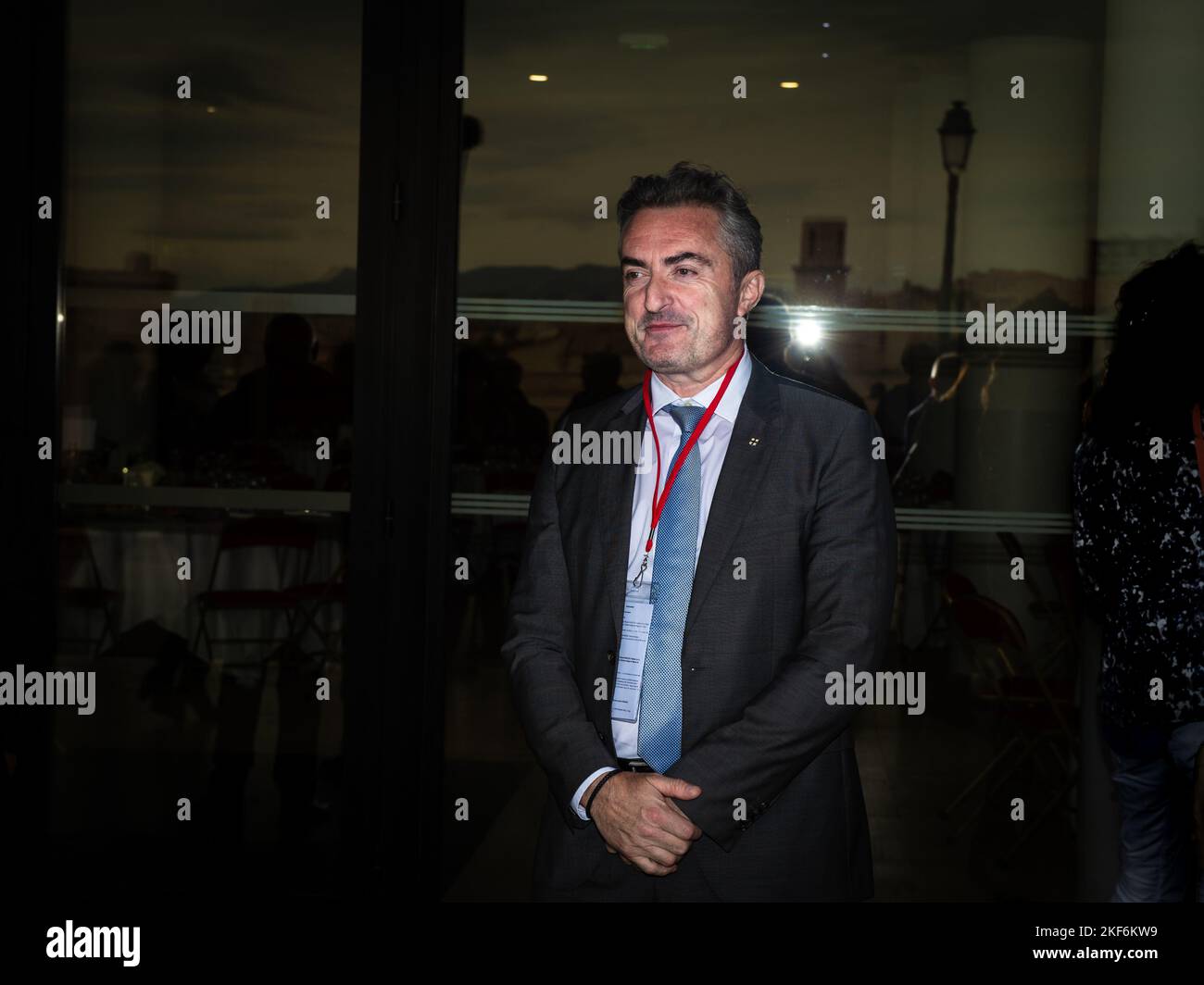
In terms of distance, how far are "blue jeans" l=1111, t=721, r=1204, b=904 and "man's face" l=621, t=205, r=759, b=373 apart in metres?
1.46

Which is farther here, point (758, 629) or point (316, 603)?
point (316, 603)

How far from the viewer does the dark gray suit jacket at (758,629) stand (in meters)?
2.96

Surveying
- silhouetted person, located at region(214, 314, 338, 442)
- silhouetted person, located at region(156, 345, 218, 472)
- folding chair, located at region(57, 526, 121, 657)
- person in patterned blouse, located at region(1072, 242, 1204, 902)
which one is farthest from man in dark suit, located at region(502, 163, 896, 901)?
folding chair, located at region(57, 526, 121, 657)

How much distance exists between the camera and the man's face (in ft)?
10.1

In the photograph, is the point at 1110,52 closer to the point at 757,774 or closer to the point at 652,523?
the point at 652,523

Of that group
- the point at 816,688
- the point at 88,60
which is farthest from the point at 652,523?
the point at 88,60

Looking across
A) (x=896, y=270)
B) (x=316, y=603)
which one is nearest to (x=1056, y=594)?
(x=896, y=270)

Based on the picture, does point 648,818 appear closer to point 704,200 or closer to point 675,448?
point 675,448

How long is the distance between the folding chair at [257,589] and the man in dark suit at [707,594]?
1.26 metres

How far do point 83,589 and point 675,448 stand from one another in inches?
85.7

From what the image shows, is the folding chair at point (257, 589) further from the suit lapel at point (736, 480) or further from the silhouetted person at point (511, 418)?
the suit lapel at point (736, 480)

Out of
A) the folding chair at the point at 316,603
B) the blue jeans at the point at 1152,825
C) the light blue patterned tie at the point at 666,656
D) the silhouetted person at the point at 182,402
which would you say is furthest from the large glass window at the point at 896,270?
the light blue patterned tie at the point at 666,656

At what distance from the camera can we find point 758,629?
9.98ft

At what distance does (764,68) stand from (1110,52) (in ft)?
3.45
